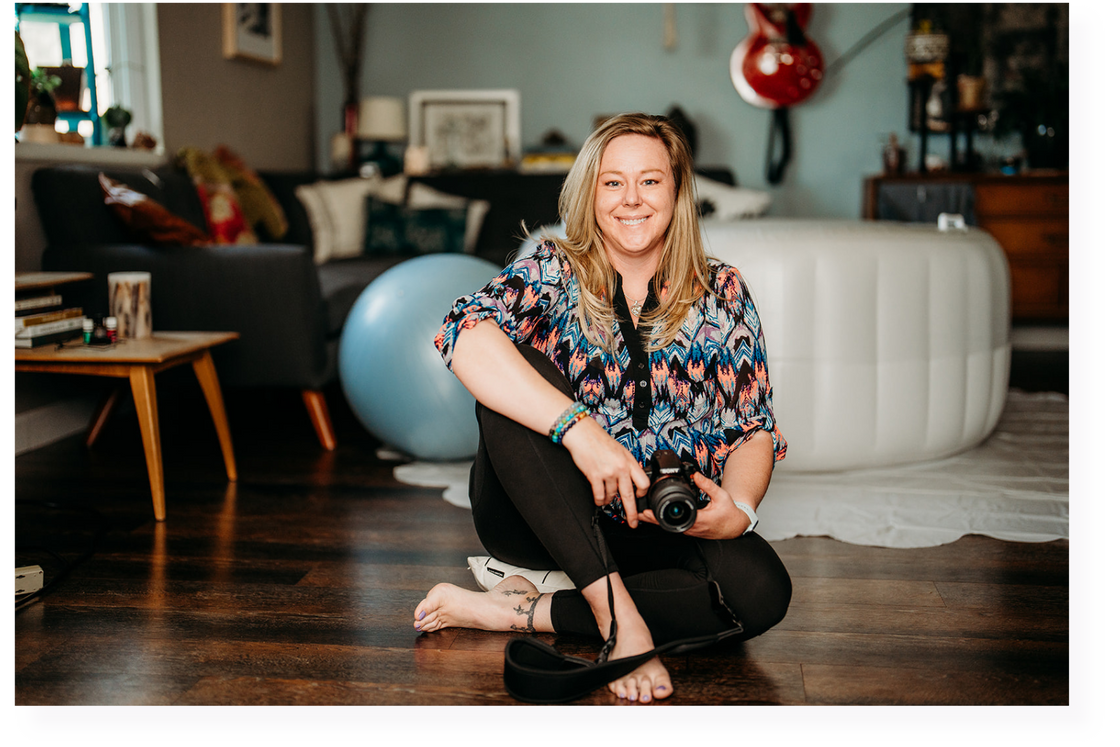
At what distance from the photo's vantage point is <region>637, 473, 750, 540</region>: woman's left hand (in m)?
1.28

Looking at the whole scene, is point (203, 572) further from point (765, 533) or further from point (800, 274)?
point (800, 274)

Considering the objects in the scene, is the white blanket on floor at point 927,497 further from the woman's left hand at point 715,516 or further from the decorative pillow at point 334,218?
the decorative pillow at point 334,218

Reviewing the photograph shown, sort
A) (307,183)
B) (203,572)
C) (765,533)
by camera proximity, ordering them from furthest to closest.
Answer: (307,183) → (765,533) → (203,572)

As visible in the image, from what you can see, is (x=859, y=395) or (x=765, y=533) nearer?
(x=765, y=533)

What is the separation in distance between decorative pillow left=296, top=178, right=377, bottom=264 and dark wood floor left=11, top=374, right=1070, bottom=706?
1791 millimetres

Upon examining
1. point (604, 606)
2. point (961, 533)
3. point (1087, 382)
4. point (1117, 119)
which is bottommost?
point (961, 533)

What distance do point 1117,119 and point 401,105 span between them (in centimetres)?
408

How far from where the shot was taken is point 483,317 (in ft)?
4.48

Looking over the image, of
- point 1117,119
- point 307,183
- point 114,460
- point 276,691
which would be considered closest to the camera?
point 1117,119

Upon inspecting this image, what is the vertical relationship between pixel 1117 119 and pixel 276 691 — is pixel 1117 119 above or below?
above

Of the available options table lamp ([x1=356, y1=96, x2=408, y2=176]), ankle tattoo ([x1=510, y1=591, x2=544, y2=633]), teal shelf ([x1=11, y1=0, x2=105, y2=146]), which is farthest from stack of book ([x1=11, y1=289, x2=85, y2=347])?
table lamp ([x1=356, y1=96, x2=408, y2=176])

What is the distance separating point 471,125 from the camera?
4.90 meters

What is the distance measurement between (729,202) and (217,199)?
7.11 ft


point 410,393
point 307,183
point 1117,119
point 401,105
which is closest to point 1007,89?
point 401,105
